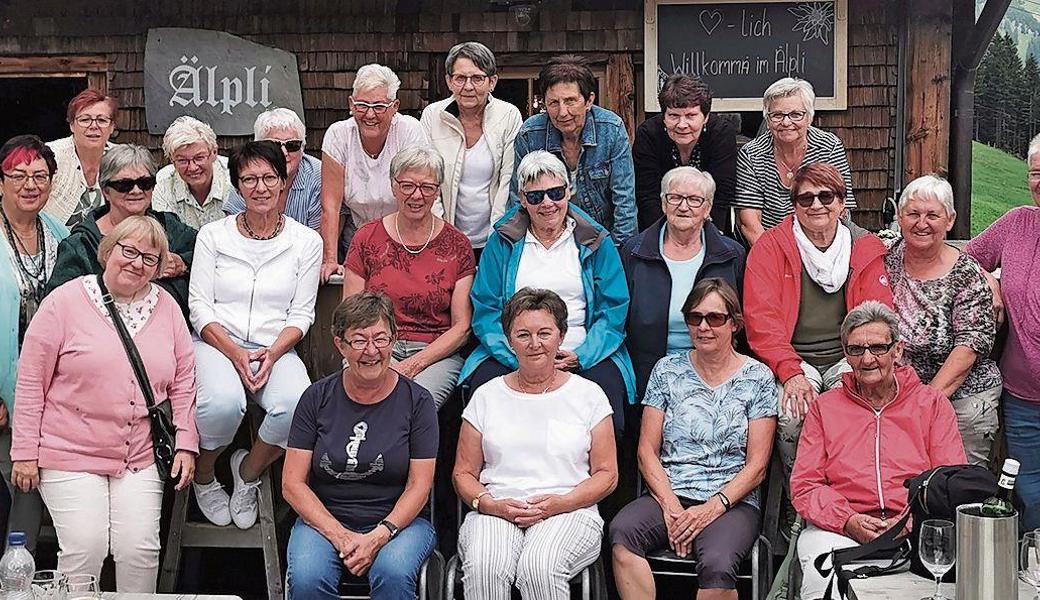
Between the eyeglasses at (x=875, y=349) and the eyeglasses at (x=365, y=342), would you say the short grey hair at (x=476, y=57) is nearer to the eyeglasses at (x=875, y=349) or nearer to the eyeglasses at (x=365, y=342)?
the eyeglasses at (x=365, y=342)

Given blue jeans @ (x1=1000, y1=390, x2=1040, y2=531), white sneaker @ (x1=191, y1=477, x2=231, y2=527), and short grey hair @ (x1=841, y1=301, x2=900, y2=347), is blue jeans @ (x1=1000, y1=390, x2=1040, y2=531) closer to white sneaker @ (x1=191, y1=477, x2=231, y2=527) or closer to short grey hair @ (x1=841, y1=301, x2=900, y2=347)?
short grey hair @ (x1=841, y1=301, x2=900, y2=347)

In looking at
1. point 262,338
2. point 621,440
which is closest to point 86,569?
point 262,338

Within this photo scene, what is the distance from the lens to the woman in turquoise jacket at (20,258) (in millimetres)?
4051

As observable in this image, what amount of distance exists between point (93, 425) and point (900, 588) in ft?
7.96

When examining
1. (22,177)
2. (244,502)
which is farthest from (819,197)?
(22,177)

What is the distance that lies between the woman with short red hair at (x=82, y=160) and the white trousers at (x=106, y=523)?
4.54ft

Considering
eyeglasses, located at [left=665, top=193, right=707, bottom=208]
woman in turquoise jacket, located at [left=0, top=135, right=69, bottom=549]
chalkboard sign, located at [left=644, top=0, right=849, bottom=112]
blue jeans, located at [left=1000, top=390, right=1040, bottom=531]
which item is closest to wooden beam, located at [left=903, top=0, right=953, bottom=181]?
chalkboard sign, located at [left=644, top=0, right=849, bottom=112]

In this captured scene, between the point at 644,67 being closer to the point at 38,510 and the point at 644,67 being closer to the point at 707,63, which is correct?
the point at 707,63

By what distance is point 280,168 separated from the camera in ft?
14.0

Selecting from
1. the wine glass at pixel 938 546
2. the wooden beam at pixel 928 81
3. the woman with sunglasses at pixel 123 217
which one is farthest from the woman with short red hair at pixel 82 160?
the wooden beam at pixel 928 81

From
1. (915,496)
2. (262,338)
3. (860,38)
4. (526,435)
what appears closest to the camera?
(915,496)

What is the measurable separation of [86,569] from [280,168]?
1450 mm

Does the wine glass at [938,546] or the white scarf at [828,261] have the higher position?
the white scarf at [828,261]

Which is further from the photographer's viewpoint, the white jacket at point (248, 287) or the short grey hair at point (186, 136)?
the short grey hair at point (186, 136)
